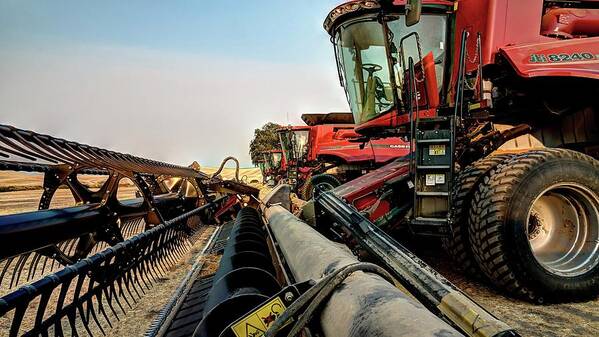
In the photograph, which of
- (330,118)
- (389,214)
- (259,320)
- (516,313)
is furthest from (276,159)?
(259,320)

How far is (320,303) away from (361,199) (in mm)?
2288

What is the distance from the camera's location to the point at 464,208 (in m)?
2.91

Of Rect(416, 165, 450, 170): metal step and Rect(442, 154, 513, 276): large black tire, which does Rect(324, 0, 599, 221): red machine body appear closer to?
Rect(416, 165, 450, 170): metal step

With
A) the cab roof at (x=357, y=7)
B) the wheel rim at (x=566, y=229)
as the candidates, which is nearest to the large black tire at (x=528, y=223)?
the wheel rim at (x=566, y=229)

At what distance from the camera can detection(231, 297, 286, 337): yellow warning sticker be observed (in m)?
1.04

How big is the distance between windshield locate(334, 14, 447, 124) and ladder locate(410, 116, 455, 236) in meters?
1.27

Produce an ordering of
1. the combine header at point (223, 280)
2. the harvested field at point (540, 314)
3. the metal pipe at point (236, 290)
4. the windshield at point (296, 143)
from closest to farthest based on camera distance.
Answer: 1. the combine header at point (223, 280)
2. the metal pipe at point (236, 290)
3. the harvested field at point (540, 314)
4. the windshield at point (296, 143)

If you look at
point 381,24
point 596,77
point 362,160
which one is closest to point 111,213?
point 381,24

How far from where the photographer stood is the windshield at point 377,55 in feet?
13.2

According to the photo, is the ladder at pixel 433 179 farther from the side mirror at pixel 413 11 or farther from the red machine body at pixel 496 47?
the side mirror at pixel 413 11

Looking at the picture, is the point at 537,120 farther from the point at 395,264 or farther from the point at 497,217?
the point at 395,264

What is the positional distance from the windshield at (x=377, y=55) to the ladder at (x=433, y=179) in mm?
1274

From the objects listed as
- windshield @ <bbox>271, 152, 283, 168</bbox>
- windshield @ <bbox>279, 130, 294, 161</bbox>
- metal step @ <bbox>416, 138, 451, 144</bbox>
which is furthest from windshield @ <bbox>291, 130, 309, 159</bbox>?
metal step @ <bbox>416, 138, 451, 144</bbox>

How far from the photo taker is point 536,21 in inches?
152
